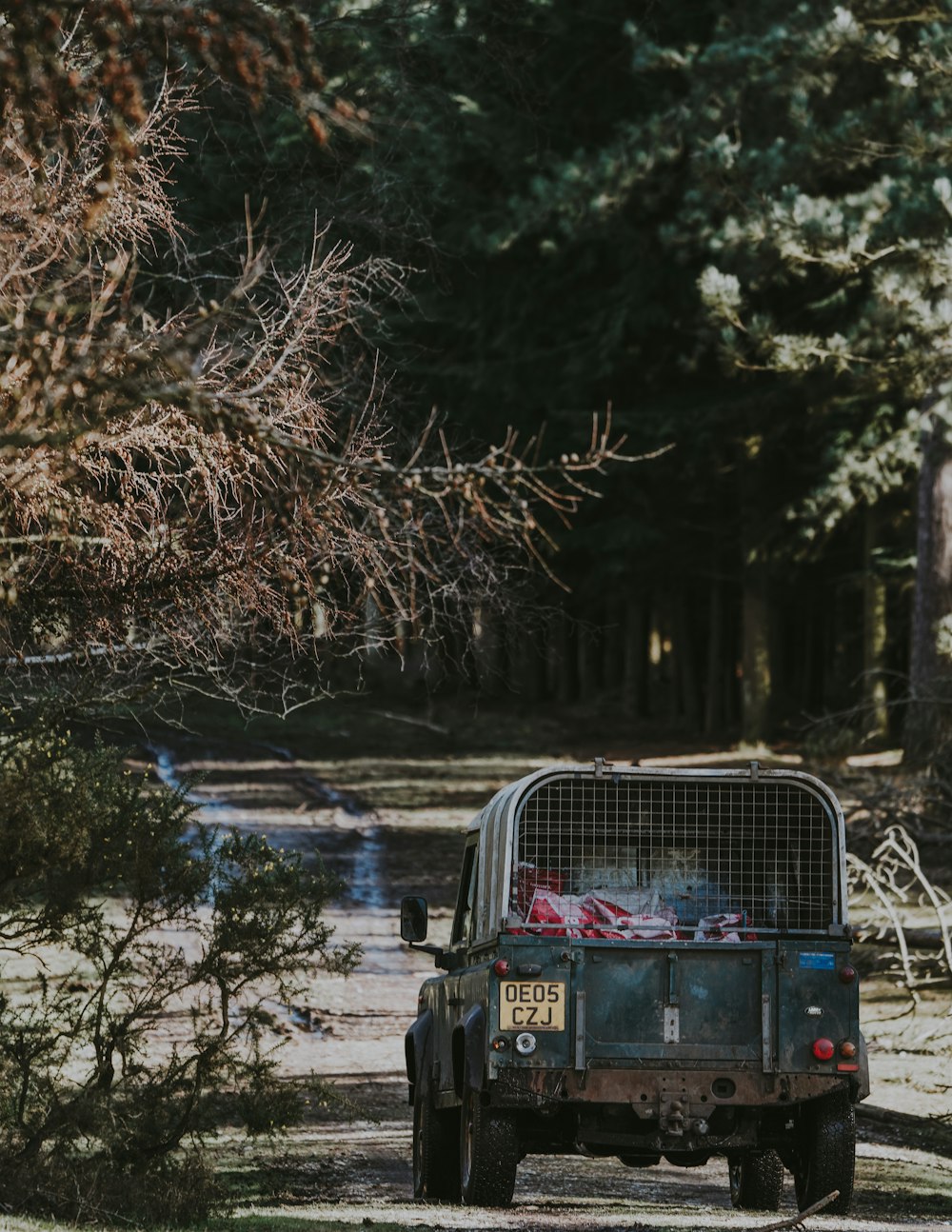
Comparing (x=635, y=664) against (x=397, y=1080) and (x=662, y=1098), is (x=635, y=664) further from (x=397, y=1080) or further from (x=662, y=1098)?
(x=662, y=1098)

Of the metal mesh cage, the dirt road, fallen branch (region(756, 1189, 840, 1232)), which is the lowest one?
the dirt road

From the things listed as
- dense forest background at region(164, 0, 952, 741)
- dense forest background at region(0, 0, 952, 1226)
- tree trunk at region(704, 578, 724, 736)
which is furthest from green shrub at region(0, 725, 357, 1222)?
tree trunk at region(704, 578, 724, 736)

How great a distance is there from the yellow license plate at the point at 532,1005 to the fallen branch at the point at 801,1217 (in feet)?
4.69

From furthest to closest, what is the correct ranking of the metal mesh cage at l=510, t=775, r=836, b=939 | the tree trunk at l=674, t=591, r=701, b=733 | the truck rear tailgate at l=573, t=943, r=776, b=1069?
the tree trunk at l=674, t=591, r=701, b=733 < the metal mesh cage at l=510, t=775, r=836, b=939 < the truck rear tailgate at l=573, t=943, r=776, b=1069

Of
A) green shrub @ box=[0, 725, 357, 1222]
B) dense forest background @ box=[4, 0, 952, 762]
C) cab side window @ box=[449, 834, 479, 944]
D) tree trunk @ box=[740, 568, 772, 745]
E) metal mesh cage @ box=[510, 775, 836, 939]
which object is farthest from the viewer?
tree trunk @ box=[740, 568, 772, 745]

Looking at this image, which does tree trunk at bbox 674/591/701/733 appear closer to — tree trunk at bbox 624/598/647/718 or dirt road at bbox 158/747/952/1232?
tree trunk at bbox 624/598/647/718

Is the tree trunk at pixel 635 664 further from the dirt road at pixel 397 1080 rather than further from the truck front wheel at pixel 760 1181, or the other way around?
the truck front wheel at pixel 760 1181

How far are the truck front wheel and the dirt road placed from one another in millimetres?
154

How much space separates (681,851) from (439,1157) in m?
2.30

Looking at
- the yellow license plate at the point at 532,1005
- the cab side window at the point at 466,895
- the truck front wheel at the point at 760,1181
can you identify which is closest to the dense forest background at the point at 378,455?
the cab side window at the point at 466,895

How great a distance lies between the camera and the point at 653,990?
9.72 m

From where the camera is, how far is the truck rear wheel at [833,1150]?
987 centimetres

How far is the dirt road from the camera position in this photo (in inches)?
405

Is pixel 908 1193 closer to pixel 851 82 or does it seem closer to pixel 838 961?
pixel 838 961
